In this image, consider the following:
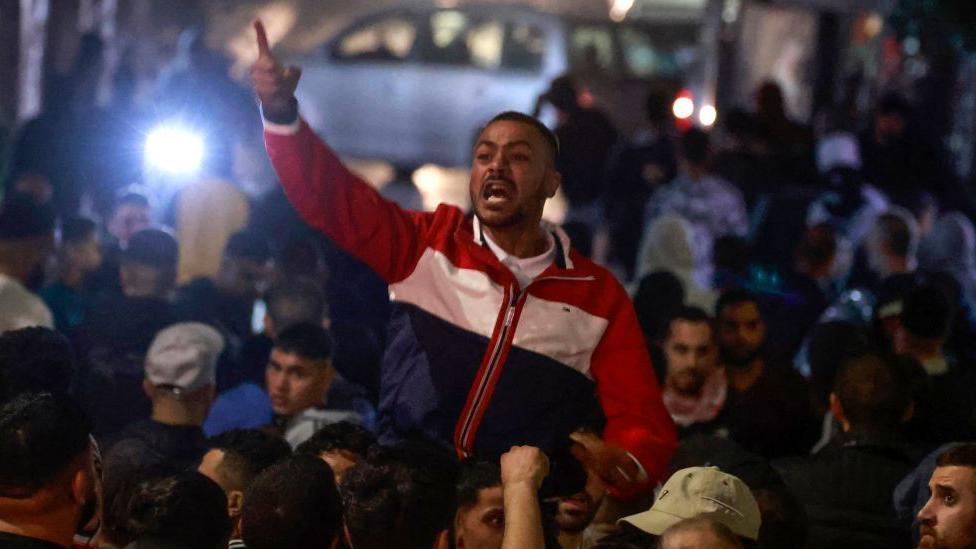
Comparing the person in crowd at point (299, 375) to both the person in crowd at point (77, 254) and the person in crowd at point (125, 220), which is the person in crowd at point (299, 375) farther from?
the person in crowd at point (125, 220)

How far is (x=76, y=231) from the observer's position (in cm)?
932

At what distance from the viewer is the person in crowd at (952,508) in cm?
509

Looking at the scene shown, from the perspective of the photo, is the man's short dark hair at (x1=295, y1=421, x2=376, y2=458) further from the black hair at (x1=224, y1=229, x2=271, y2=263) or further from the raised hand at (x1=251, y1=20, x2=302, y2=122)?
the black hair at (x1=224, y1=229, x2=271, y2=263)

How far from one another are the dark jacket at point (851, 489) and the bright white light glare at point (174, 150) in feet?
21.2

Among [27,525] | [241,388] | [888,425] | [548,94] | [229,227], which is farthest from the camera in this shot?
[548,94]

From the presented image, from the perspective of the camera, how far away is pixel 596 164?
1303 centimetres

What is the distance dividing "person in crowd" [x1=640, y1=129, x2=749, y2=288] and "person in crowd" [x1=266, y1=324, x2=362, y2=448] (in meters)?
4.25

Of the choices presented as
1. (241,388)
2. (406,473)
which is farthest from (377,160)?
(406,473)

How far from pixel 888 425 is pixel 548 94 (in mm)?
6894

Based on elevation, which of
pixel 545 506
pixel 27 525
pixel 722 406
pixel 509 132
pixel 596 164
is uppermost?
pixel 596 164

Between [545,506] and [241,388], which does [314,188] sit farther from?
[241,388]

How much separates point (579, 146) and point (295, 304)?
16.8 feet

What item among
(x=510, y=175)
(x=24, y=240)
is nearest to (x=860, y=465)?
(x=510, y=175)

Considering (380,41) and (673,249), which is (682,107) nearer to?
(380,41)
